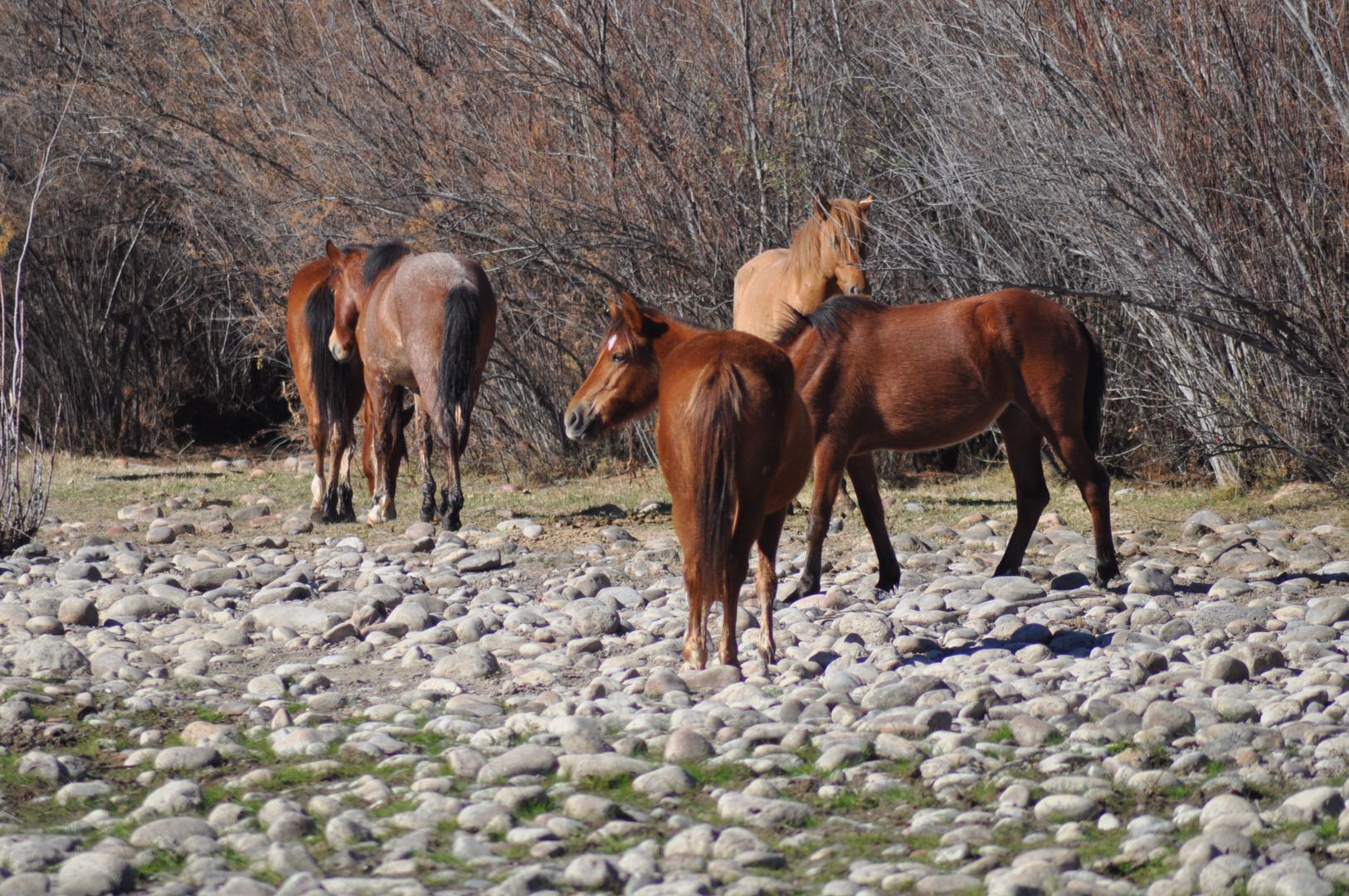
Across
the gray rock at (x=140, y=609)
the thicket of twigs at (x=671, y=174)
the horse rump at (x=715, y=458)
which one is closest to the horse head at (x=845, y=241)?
the thicket of twigs at (x=671, y=174)

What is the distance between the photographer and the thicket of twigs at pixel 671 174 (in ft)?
26.7

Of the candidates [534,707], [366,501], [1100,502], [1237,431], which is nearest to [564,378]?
[366,501]

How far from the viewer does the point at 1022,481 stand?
651 centimetres

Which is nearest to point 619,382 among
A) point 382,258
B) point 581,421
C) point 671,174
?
point 581,421

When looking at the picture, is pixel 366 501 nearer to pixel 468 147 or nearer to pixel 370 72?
pixel 468 147

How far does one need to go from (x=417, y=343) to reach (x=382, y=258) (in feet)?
2.58

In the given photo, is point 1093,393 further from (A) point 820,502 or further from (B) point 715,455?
(B) point 715,455

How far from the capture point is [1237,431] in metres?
9.10

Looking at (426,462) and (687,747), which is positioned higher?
(426,462)

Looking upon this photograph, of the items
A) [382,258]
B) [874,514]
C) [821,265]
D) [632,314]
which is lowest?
[874,514]

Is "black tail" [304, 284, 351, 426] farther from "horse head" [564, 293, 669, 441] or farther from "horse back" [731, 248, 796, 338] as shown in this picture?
"horse head" [564, 293, 669, 441]

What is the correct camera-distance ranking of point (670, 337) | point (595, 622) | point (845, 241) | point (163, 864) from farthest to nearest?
point (845, 241)
point (595, 622)
point (670, 337)
point (163, 864)

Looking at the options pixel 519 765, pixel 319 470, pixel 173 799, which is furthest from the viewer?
pixel 319 470

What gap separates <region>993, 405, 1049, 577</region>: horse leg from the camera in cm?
643
